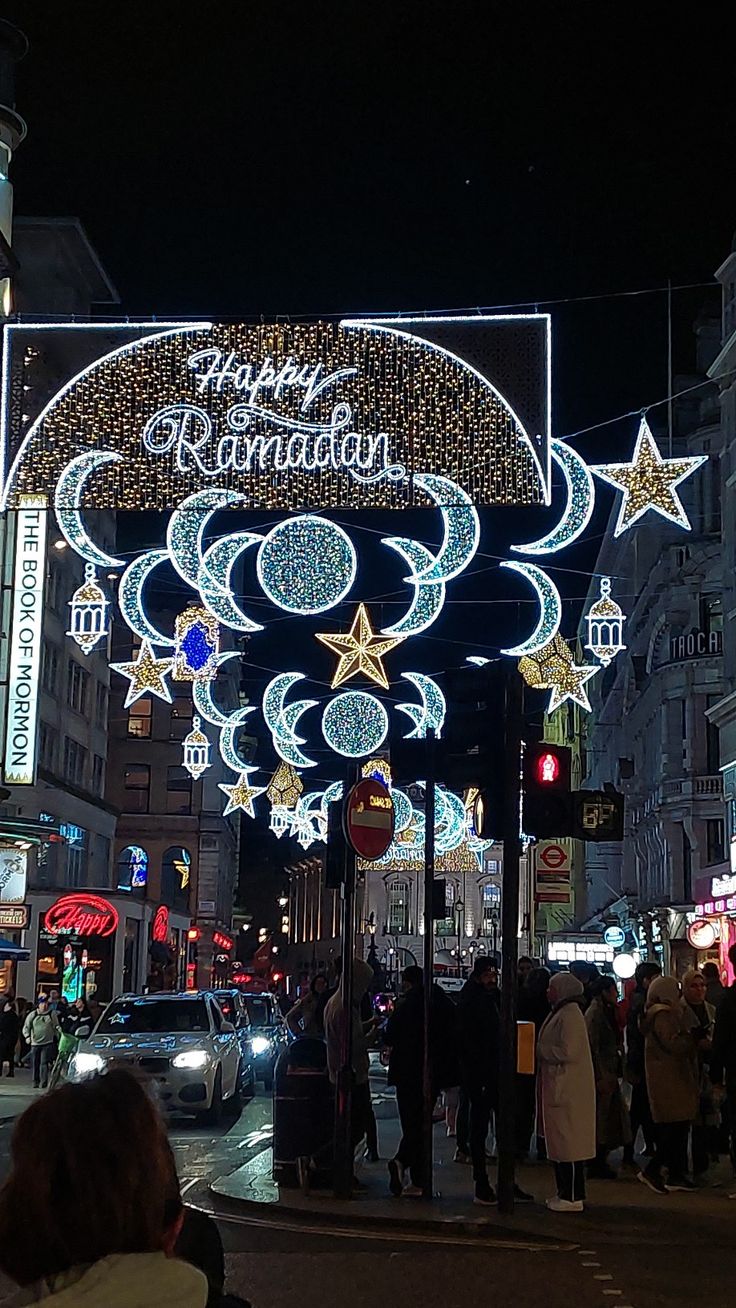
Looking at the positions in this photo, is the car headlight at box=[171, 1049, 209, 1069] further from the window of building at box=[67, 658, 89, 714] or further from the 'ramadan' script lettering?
the window of building at box=[67, 658, 89, 714]

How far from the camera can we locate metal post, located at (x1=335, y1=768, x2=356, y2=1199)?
13.9m

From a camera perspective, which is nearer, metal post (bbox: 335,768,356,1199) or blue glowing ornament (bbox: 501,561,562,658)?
metal post (bbox: 335,768,356,1199)

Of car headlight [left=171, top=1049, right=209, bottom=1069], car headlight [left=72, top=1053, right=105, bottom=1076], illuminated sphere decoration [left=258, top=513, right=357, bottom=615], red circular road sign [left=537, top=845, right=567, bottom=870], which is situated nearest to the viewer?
red circular road sign [left=537, top=845, right=567, bottom=870]

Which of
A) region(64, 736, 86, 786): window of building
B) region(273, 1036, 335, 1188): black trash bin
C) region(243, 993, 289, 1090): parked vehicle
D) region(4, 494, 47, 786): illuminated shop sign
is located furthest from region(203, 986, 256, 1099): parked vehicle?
region(64, 736, 86, 786): window of building

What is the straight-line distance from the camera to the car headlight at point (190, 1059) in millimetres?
22094

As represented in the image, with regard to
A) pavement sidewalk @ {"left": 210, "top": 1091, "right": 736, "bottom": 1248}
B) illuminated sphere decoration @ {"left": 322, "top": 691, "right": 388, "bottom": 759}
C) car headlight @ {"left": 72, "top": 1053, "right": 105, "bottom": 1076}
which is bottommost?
pavement sidewalk @ {"left": 210, "top": 1091, "right": 736, "bottom": 1248}

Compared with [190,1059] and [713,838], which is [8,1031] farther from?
[713,838]

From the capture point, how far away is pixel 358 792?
14438 mm

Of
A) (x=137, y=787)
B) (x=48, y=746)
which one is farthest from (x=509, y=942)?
(x=137, y=787)

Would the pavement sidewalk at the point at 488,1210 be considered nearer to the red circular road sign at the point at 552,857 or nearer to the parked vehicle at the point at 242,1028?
the red circular road sign at the point at 552,857

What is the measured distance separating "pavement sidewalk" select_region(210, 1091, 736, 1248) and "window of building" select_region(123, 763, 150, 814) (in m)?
71.8

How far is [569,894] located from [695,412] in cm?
3799

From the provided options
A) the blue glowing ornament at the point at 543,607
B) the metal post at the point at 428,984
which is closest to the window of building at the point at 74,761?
the blue glowing ornament at the point at 543,607

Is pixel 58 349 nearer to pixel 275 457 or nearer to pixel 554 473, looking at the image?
pixel 275 457
